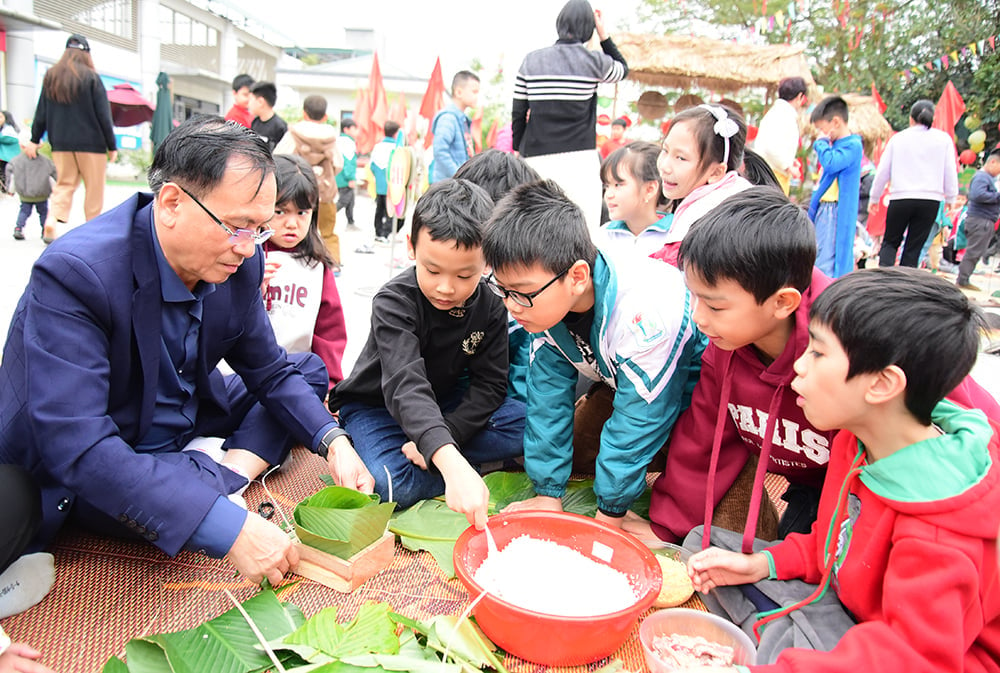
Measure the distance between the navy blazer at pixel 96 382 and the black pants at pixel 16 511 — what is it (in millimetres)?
54

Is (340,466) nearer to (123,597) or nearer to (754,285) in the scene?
(123,597)

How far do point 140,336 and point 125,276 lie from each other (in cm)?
13

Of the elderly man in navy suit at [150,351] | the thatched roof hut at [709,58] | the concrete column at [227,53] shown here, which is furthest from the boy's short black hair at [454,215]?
the concrete column at [227,53]

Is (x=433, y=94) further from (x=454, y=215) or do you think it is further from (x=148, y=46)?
(x=148, y=46)

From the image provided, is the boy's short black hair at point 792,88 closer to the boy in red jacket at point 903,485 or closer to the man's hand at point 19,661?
the boy in red jacket at point 903,485

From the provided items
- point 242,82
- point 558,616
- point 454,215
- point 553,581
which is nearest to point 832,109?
point 454,215

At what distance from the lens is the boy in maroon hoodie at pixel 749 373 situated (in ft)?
4.90

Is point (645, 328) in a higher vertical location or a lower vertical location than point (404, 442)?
higher

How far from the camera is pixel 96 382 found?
55.2 inches

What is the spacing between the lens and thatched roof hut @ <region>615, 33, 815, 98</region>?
27.8 feet

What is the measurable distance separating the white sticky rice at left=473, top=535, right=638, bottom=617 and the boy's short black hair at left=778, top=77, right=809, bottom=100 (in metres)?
4.47

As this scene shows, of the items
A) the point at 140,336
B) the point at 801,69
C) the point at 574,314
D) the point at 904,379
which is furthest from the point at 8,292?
the point at 801,69

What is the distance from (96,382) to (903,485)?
58.8 inches

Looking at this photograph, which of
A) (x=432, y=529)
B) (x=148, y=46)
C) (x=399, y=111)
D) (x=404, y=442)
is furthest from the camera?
(x=148, y=46)
